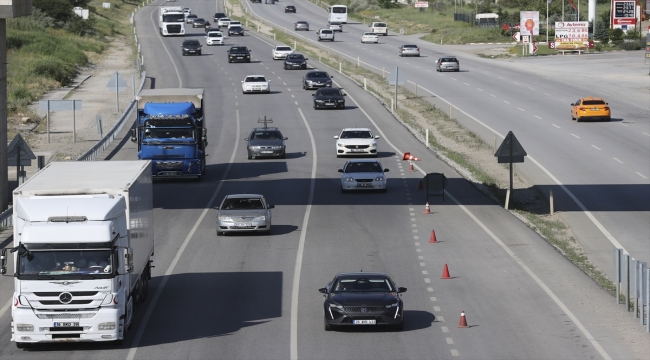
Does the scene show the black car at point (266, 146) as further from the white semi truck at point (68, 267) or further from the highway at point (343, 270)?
the white semi truck at point (68, 267)

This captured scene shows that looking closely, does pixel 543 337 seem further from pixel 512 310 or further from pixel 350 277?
pixel 350 277

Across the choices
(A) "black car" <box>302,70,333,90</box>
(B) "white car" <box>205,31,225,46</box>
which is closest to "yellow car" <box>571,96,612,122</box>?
(A) "black car" <box>302,70,333,90</box>

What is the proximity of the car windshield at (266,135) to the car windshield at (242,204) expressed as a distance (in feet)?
60.4

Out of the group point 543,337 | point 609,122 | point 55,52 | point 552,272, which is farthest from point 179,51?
point 543,337

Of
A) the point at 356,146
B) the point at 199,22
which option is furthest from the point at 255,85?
the point at 199,22

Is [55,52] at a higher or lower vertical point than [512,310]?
higher

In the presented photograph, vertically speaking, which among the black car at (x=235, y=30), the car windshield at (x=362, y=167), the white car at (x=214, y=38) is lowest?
the car windshield at (x=362, y=167)

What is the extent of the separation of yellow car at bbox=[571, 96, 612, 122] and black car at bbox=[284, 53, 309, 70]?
30664mm

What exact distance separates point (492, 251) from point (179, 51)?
255ft

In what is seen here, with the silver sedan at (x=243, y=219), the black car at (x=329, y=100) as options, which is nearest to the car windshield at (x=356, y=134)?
the black car at (x=329, y=100)

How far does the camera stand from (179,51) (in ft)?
344

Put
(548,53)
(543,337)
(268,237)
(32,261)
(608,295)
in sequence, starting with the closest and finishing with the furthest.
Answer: (32,261), (543,337), (608,295), (268,237), (548,53)

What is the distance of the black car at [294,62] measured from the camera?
297 ft

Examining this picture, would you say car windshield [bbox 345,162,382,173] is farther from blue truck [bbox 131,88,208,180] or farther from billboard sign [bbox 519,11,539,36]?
billboard sign [bbox 519,11,539,36]
